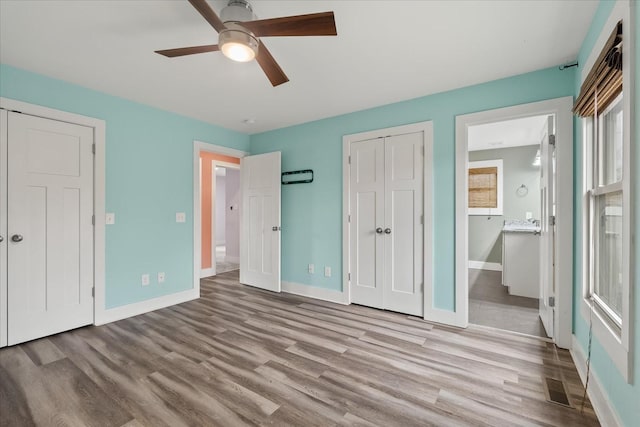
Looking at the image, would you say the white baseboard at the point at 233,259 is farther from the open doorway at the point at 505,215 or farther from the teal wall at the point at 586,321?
the teal wall at the point at 586,321

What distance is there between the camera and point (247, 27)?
1584 mm

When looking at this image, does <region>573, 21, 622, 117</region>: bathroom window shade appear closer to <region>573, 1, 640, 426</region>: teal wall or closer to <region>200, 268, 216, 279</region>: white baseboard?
<region>573, 1, 640, 426</region>: teal wall

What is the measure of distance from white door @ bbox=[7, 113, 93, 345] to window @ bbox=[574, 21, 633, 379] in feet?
13.4

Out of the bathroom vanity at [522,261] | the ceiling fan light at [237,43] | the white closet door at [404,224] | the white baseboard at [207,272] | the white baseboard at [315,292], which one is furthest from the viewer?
the white baseboard at [207,272]

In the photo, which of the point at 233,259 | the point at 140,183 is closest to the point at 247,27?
the point at 140,183

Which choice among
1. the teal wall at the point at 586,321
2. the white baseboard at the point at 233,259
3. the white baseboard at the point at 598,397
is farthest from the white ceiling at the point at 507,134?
the white baseboard at the point at 233,259

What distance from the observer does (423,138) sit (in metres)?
3.03

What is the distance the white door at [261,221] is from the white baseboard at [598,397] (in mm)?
3117

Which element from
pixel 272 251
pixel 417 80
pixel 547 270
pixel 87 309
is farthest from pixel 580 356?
pixel 87 309

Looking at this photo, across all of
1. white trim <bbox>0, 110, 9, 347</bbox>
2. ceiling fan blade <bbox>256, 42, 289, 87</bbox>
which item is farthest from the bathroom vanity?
white trim <bbox>0, 110, 9, 347</bbox>

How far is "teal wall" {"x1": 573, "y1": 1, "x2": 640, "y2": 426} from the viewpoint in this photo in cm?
120

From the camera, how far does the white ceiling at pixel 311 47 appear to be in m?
1.74

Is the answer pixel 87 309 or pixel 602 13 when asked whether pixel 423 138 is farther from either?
pixel 87 309

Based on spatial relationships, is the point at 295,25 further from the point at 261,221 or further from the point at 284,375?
A: the point at 261,221
